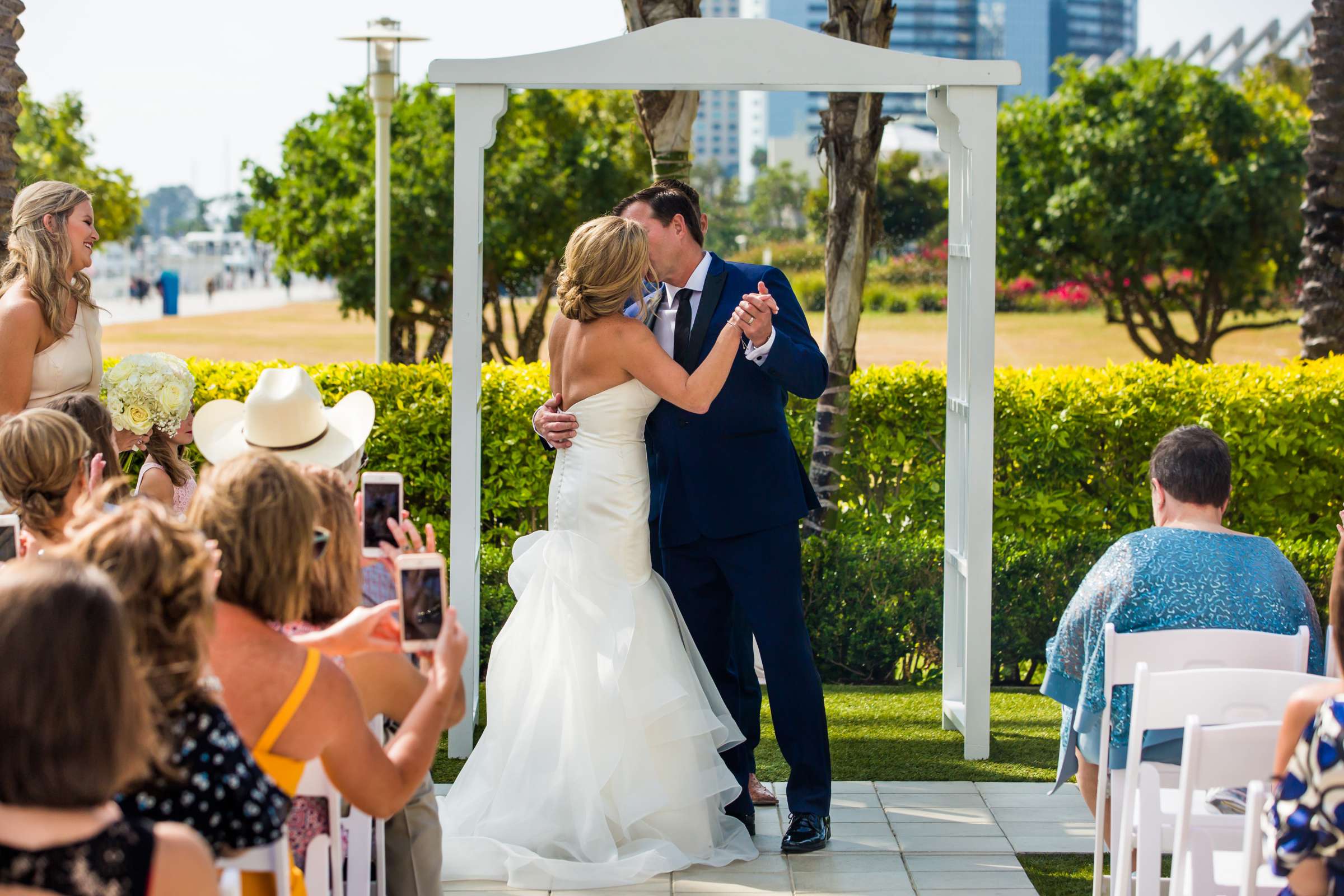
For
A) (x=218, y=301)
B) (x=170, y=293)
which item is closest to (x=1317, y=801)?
(x=170, y=293)

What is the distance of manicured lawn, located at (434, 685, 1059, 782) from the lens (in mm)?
4695

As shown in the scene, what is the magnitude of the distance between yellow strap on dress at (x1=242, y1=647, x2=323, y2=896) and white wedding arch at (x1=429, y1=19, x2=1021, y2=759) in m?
2.42

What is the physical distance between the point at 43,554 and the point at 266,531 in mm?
460

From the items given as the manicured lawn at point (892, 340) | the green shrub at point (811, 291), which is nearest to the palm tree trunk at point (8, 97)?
the manicured lawn at point (892, 340)

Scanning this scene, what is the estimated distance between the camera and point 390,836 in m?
2.94

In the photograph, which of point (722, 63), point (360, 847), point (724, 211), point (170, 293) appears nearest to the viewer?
point (360, 847)

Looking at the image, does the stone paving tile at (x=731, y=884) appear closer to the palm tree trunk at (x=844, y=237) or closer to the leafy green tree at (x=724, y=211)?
the palm tree trunk at (x=844, y=237)

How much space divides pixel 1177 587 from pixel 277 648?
2.23 metres

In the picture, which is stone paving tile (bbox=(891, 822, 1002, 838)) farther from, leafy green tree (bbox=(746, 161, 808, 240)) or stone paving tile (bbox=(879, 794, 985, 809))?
leafy green tree (bbox=(746, 161, 808, 240))

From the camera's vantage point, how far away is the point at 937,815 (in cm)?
427

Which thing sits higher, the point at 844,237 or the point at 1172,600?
the point at 844,237

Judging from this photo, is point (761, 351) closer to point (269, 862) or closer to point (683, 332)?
point (683, 332)

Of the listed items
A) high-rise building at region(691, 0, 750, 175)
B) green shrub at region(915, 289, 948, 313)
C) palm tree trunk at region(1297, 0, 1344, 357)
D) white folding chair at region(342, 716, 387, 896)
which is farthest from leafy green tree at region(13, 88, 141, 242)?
high-rise building at region(691, 0, 750, 175)

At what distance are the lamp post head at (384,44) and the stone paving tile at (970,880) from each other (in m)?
8.71
